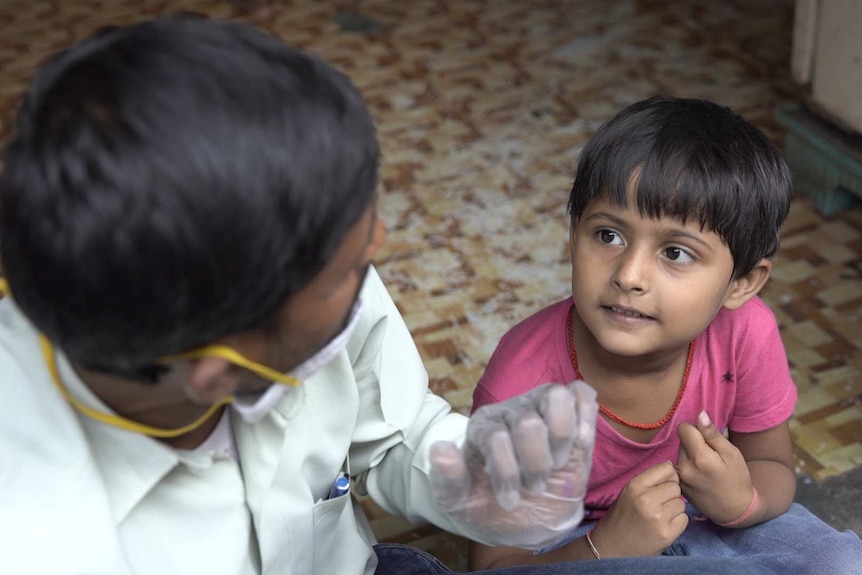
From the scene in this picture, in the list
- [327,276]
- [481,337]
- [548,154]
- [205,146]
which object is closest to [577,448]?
[327,276]

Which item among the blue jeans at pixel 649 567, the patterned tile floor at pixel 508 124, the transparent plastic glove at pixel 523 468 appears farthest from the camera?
the patterned tile floor at pixel 508 124

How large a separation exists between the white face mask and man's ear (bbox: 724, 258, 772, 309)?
0.58 meters

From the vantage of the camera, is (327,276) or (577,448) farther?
(577,448)

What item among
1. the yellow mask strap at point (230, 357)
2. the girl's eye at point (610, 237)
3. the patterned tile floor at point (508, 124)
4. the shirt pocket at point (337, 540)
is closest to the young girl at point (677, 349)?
the girl's eye at point (610, 237)

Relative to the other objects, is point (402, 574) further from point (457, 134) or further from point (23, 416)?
point (457, 134)

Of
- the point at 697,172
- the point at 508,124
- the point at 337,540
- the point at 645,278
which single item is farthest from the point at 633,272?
the point at 508,124

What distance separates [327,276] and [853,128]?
5.11 ft

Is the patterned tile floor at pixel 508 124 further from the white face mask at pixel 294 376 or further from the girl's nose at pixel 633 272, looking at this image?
the white face mask at pixel 294 376

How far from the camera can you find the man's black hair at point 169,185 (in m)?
0.67

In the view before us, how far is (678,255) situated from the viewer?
122cm

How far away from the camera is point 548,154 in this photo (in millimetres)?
2391

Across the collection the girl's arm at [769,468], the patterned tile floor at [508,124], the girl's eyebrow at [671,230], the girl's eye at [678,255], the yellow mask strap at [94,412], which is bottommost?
the patterned tile floor at [508,124]

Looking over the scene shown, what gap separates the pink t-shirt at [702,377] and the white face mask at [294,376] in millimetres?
435

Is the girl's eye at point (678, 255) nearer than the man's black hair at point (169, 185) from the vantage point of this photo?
No
